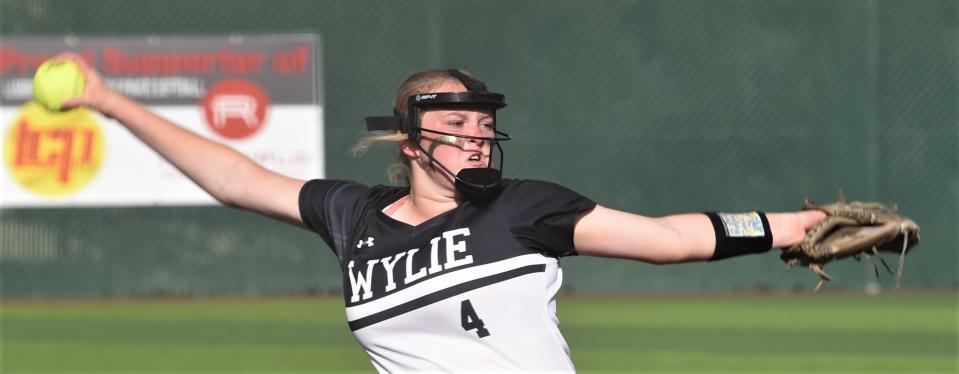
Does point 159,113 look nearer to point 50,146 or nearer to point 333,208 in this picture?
point 50,146

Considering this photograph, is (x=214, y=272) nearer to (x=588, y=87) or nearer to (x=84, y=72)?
(x=588, y=87)

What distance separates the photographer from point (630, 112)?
14578 mm

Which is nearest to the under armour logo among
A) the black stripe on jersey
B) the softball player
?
the softball player

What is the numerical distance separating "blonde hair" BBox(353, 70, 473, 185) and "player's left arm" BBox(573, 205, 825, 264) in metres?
0.60

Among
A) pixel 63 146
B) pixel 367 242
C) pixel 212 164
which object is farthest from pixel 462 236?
pixel 63 146

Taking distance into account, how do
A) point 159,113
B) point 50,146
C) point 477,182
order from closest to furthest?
point 477,182, point 159,113, point 50,146

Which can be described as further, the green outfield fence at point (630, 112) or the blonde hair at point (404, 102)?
the green outfield fence at point (630, 112)

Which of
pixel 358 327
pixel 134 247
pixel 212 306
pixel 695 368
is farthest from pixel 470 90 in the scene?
pixel 134 247

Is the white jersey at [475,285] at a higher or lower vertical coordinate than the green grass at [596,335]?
higher

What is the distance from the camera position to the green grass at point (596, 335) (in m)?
9.50

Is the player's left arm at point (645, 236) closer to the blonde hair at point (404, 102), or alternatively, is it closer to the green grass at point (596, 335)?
the blonde hair at point (404, 102)

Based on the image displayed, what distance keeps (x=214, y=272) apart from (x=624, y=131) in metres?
4.44

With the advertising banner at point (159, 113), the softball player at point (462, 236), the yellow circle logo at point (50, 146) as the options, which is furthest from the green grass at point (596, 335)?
the softball player at point (462, 236)

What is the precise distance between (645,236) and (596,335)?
24.7ft
